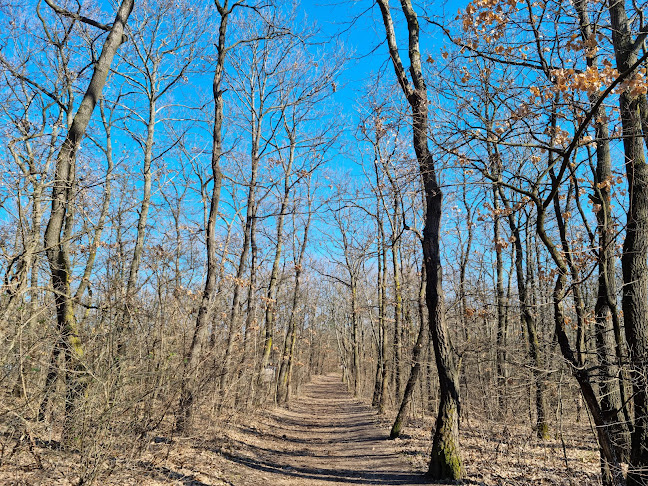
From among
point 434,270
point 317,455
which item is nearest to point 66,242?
point 434,270

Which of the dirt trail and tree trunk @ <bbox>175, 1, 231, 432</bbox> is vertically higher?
tree trunk @ <bbox>175, 1, 231, 432</bbox>

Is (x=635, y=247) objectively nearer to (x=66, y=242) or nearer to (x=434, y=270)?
(x=434, y=270)

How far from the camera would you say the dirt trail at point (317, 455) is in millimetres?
7078

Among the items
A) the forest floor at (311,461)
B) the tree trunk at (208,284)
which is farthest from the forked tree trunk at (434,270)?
the tree trunk at (208,284)

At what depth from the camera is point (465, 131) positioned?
520 centimetres

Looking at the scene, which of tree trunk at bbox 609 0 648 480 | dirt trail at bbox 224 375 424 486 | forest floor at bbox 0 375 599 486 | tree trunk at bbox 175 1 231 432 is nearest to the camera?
tree trunk at bbox 609 0 648 480

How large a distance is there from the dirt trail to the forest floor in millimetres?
19

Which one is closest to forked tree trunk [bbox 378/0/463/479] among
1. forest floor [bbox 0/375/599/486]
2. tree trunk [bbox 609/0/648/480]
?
forest floor [bbox 0/375/599/486]

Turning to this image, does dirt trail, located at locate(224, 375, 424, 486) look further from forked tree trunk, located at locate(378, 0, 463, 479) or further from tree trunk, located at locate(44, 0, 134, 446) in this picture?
tree trunk, located at locate(44, 0, 134, 446)

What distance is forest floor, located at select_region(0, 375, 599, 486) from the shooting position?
16.6 feet

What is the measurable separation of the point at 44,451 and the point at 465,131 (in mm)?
6362

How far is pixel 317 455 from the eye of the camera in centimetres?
926

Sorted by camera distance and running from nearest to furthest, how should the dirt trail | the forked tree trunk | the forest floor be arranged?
the forest floor → the forked tree trunk → the dirt trail

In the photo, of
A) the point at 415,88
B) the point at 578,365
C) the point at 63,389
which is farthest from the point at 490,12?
the point at 63,389
